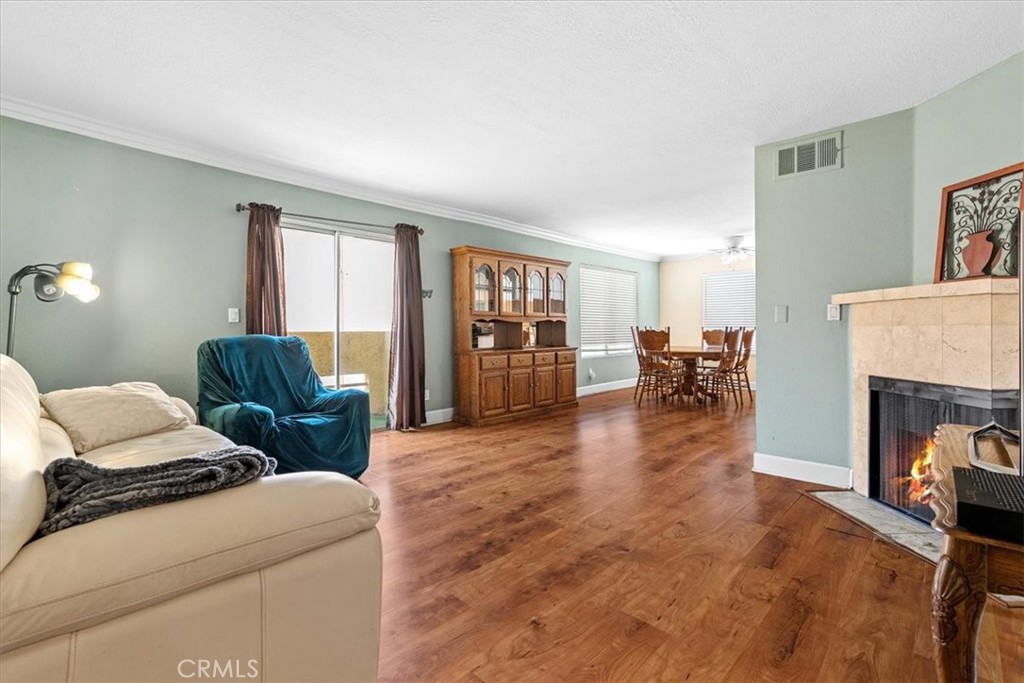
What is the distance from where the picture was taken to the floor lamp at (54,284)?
2566 mm

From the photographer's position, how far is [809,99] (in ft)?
9.14

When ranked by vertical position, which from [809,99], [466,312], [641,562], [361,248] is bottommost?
[641,562]

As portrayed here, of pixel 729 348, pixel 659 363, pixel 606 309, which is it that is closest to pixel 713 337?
pixel 729 348

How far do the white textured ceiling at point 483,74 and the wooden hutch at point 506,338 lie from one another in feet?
5.48

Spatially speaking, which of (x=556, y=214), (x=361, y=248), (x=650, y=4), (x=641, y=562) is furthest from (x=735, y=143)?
(x=361, y=248)

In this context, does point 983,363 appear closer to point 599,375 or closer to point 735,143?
point 735,143

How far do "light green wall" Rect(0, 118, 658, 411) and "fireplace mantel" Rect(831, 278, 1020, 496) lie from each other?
447 centimetres

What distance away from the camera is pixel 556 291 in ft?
21.1

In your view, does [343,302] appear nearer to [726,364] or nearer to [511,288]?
[511,288]

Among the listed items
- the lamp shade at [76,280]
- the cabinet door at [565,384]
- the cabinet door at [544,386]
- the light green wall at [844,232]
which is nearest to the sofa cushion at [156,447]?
the lamp shade at [76,280]

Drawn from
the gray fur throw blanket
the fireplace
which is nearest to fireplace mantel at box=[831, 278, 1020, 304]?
the fireplace

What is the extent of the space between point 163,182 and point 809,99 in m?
4.43

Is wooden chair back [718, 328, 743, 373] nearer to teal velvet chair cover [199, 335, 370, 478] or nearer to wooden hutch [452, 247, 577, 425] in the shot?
wooden hutch [452, 247, 577, 425]

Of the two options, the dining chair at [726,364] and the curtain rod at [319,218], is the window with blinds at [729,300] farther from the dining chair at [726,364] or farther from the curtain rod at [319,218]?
the curtain rod at [319,218]
